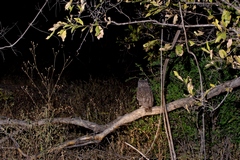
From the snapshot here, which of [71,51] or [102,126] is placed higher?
[102,126]

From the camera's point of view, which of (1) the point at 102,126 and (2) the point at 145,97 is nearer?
(2) the point at 145,97

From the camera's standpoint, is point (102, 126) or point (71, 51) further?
point (71, 51)

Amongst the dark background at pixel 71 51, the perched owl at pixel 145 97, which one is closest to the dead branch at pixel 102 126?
the perched owl at pixel 145 97

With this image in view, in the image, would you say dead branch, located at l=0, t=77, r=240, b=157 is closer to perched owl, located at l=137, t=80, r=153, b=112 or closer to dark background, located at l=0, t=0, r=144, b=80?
perched owl, located at l=137, t=80, r=153, b=112

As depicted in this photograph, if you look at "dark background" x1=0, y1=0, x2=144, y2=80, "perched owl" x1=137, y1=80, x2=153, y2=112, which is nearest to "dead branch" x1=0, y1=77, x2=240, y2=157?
"perched owl" x1=137, y1=80, x2=153, y2=112

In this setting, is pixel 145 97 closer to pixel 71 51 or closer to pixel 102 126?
pixel 102 126

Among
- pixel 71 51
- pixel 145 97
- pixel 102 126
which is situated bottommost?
pixel 71 51

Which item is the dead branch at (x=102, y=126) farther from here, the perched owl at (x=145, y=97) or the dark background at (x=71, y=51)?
the dark background at (x=71, y=51)

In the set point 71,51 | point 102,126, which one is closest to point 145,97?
point 102,126

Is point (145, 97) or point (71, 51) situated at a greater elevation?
point (145, 97)

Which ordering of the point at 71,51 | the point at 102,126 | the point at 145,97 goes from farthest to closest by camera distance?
the point at 71,51 < the point at 102,126 < the point at 145,97

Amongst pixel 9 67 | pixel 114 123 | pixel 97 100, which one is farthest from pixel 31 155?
pixel 9 67

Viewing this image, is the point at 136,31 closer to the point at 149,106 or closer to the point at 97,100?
the point at 149,106

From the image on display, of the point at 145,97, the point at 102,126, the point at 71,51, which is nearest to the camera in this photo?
the point at 145,97
